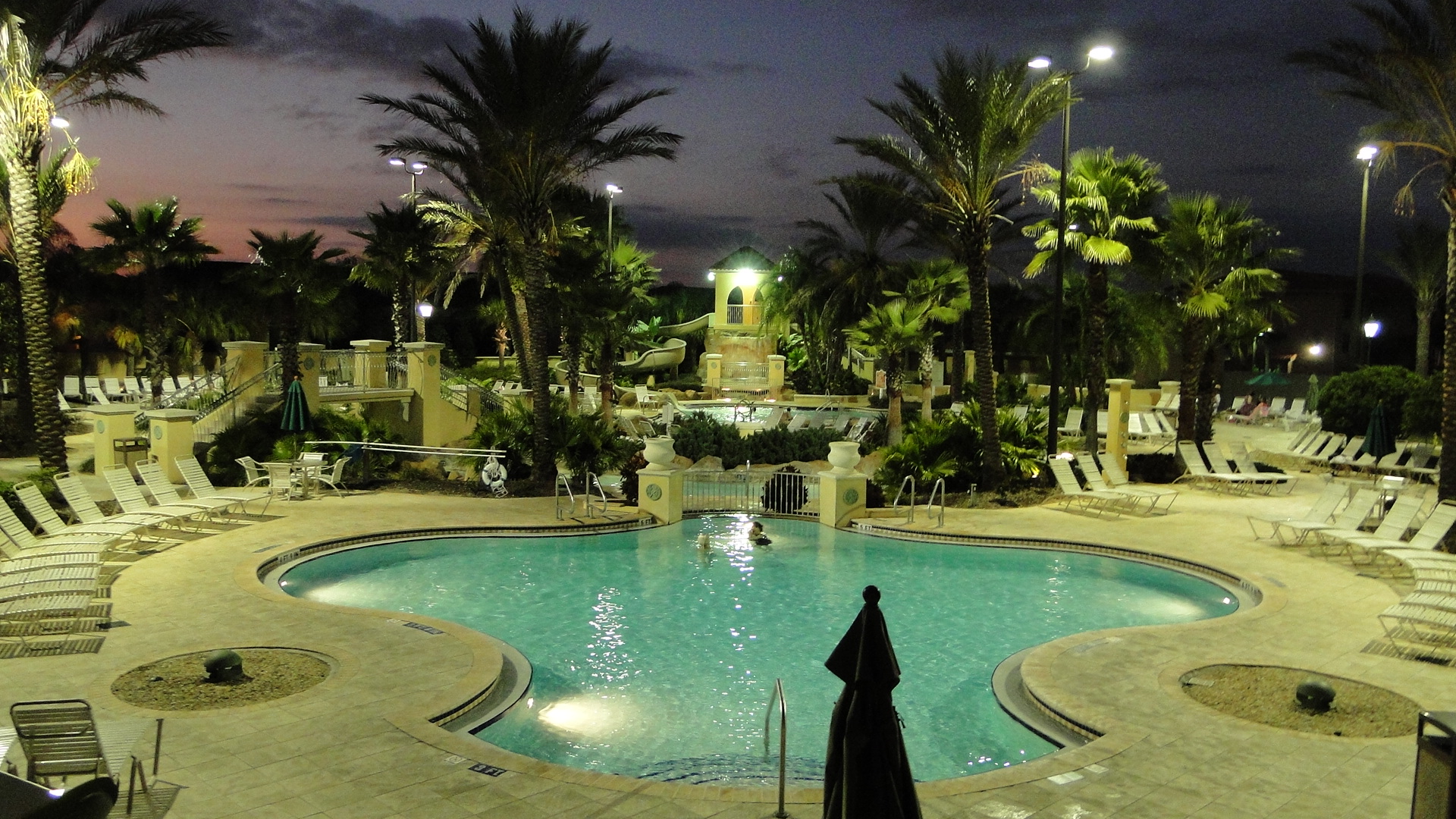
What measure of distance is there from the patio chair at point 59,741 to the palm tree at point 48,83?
12.9 m

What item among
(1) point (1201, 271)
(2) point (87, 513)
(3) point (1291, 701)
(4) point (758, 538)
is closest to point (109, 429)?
(2) point (87, 513)

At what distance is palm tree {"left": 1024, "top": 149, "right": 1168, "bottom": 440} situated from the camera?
2103 centimetres

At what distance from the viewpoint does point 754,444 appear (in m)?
21.5

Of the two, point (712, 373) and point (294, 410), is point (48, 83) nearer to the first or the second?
point (294, 410)

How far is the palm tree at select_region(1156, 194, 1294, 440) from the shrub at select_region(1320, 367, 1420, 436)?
475cm

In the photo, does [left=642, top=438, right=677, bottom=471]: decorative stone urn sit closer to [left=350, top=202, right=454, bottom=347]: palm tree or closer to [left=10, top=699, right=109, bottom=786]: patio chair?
[left=10, top=699, right=109, bottom=786]: patio chair

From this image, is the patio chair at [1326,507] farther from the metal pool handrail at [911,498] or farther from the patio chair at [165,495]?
the patio chair at [165,495]

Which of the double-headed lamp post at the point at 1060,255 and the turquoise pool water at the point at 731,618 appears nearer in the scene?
the turquoise pool water at the point at 731,618

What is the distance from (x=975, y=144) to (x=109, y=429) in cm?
1650

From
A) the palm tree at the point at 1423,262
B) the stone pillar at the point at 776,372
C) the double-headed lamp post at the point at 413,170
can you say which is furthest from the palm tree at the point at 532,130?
the palm tree at the point at 1423,262

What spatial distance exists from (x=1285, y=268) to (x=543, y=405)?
5305cm

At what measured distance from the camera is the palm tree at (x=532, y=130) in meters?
17.7

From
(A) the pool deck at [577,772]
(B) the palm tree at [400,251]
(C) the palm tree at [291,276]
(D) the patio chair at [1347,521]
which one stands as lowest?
(A) the pool deck at [577,772]

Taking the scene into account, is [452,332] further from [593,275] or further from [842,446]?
[842,446]
